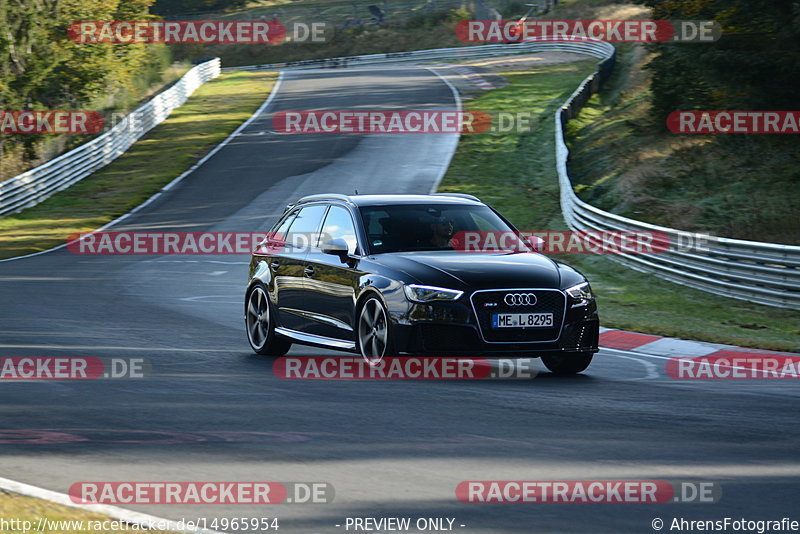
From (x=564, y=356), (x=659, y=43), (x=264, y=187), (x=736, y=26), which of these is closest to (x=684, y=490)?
(x=564, y=356)

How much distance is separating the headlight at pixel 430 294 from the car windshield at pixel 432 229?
104 cm

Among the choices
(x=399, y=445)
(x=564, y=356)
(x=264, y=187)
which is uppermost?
(x=399, y=445)

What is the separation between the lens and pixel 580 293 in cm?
1072

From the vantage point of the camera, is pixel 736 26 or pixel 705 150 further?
pixel 705 150

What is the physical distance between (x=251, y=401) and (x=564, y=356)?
320 cm

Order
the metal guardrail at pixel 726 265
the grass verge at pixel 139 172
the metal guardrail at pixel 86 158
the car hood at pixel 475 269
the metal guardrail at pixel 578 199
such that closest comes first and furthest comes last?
the car hood at pixel 475 269
the metal guardrail at pixel 726 265
the metal guardrail at pixel 578 199
the grass verge at pixel 139 172
the metal guardrail at pixel 86 158

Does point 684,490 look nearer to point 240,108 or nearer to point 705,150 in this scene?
point 705,150

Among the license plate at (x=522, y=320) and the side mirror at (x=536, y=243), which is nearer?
the license plate at (x=522, y=320)

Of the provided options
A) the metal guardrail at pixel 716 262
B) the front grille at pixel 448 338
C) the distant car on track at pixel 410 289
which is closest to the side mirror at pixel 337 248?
the distant car on track at pixel 410 289

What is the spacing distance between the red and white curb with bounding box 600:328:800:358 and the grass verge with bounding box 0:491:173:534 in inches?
331

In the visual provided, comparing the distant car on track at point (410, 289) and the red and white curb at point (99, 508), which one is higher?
the red and white curb at point (99, 508)

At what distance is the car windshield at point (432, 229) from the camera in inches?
452

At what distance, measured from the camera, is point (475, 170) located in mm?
38156

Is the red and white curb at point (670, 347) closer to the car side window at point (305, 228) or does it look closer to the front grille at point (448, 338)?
the front grille at point (448, 338)
